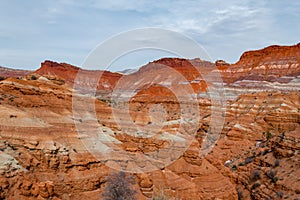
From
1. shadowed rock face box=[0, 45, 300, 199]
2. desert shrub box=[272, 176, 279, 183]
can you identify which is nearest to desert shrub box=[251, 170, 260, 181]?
shadowed rock face box=[0, 45, 300, 199]

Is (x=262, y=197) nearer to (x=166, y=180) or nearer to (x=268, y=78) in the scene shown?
(x=166, y=180)

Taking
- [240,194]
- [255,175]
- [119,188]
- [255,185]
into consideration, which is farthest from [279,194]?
[119,188]

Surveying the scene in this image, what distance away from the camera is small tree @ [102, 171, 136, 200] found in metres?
14.3

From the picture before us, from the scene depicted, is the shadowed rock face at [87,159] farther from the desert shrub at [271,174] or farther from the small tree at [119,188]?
the small tree at [119,188]

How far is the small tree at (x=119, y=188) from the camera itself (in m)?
14.3

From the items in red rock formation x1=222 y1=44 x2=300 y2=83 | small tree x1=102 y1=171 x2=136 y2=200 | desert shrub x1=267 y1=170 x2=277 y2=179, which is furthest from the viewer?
red rock formation x1=222 y1=44 x2=300 y2=83

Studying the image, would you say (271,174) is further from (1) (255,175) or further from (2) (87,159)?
(2) (87,159)

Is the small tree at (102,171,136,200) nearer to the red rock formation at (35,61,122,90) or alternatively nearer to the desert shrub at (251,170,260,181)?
the desert shrub at (251,170,260,181)

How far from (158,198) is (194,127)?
751 inches

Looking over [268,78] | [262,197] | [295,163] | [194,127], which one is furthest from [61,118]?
[268,78]

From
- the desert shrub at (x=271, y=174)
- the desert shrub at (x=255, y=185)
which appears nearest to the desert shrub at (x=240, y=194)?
the desert shrub at (x=255, y=185)

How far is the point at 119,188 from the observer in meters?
14.5

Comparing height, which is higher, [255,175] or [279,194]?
[279,194]

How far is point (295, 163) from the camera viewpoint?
50.9 feet
